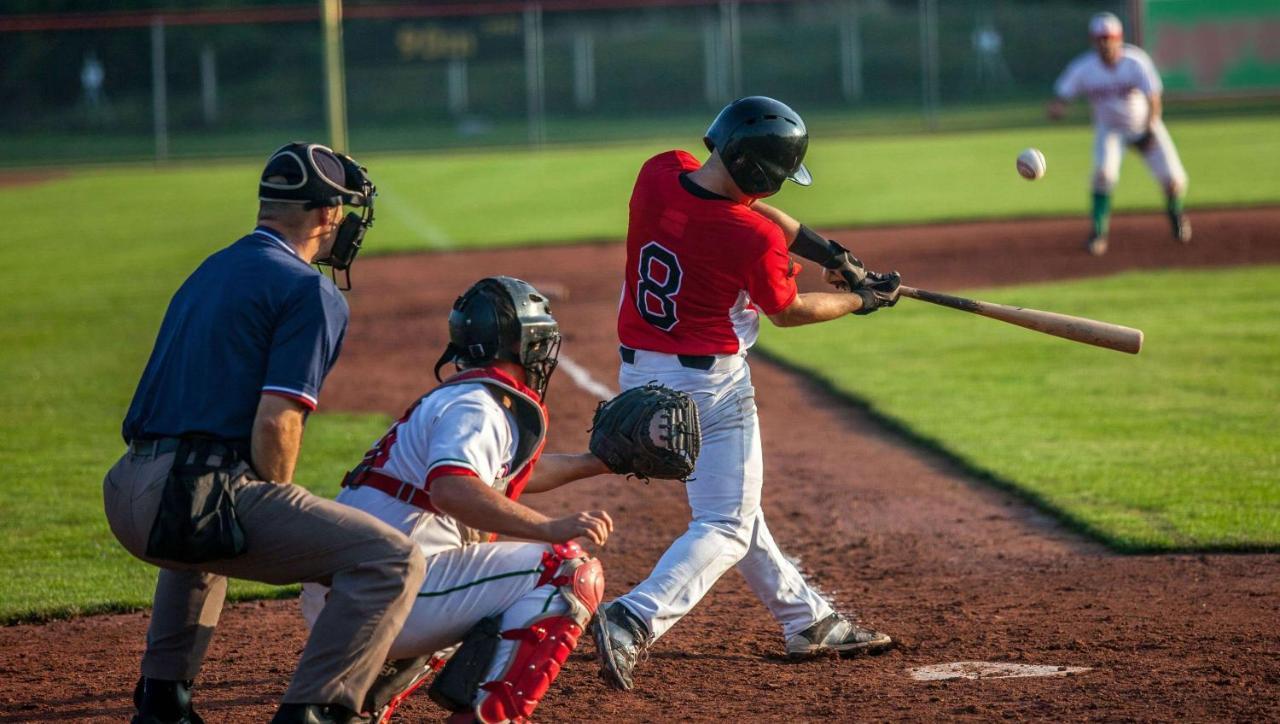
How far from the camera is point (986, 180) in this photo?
23.6 metres

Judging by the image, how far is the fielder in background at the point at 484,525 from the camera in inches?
149

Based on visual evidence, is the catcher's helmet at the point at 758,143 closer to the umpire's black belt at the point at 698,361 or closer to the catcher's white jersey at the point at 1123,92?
the umpire's black belt at the point at 698,361

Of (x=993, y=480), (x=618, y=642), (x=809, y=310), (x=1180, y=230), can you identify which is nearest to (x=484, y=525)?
(x=618, y=642)

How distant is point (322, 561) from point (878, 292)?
98.3 inches

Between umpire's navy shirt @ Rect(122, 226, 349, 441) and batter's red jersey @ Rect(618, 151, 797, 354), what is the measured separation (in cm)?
141

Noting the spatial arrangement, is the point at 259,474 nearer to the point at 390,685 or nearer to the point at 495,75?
the point at 390,685

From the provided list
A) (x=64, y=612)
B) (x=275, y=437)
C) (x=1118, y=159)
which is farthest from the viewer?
(x=1118, y=159)

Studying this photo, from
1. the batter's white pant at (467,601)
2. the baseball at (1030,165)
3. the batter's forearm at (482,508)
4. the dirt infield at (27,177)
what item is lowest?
the dirt infield at (27,177)

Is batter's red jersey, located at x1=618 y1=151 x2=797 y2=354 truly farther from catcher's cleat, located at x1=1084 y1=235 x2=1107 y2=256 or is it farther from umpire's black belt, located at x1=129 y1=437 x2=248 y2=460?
catcher's cleat, located at x1=1084 y1=235 x2=1107 y2=256

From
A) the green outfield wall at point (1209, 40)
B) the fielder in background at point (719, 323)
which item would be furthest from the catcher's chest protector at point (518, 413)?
the green outfield wall at point (1209, 40)

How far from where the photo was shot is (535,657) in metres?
3.85

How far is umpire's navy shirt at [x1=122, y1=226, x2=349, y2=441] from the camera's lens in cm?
382

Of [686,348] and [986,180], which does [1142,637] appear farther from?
[986,180]

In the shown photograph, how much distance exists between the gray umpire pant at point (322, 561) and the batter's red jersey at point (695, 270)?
150 cm
